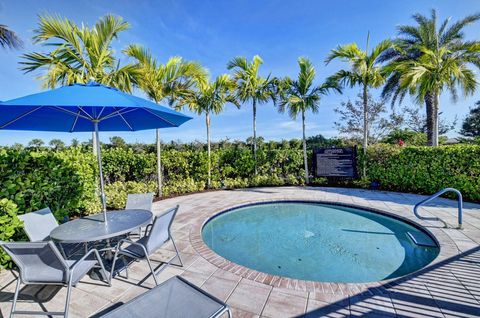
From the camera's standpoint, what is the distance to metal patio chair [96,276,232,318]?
71.4 inches

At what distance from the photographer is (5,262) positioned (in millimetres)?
3379

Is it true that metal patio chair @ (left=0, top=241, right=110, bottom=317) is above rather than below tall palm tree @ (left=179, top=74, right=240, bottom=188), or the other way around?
below

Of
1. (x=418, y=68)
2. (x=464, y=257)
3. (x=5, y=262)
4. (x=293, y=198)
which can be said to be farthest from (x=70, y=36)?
(x=418, y=68)

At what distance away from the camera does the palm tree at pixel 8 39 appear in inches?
411

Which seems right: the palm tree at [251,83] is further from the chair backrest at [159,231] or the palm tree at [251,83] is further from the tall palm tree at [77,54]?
the chair backrest at [159,231]

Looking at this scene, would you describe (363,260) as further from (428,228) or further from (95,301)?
(95,301)

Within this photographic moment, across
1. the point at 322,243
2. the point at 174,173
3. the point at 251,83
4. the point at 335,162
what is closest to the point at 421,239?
the point at 322,243

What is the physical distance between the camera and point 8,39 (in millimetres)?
10680

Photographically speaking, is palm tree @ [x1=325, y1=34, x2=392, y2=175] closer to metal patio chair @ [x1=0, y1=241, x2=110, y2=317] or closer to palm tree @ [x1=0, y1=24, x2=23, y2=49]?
metal patio chair @ [x1=0, y1=241, x2=110, y2=317]

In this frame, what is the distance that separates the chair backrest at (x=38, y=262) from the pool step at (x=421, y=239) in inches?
230

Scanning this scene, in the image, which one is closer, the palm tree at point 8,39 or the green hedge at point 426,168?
the green hedge at point 426,168

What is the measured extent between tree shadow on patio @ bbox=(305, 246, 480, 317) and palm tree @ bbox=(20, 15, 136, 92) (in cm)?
761

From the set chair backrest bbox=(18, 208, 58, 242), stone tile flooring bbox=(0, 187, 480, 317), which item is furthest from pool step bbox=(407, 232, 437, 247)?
chair backrest bbox=(18, 208, 58, 242)

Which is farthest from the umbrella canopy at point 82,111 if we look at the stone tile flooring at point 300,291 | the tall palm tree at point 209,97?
the tall palm tree at point 209,97
